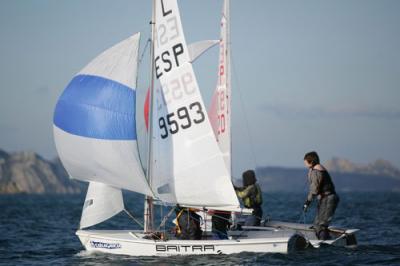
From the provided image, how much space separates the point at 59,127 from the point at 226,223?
A: 4519 mm

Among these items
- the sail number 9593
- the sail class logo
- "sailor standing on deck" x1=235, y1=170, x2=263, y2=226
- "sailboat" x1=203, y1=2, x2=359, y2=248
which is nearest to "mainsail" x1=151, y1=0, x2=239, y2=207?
the sail number 9593

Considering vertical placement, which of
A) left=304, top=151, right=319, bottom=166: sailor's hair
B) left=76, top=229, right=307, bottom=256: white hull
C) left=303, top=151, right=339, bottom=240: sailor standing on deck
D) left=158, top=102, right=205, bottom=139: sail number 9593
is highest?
left=158, top=102, right=205, bottom=139: sail number 9593

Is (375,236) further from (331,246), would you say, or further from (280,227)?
(331,246)

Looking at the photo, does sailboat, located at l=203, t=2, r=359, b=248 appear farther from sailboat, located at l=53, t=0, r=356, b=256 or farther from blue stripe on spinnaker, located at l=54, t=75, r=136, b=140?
blue stripe on spinnaker, located at l=54, t=75, r=136, b=140

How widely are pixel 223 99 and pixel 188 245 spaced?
20.7 ft

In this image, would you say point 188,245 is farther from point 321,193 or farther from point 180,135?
point 321,193

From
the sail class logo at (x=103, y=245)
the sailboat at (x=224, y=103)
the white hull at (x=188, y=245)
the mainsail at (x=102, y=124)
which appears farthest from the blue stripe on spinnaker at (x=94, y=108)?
the sailboat at (x=224, y=103)

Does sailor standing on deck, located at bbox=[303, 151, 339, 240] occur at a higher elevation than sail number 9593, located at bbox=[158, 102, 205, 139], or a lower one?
lower

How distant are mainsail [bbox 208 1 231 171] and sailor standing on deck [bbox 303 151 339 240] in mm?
4435

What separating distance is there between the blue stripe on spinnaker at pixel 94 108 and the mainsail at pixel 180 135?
81 centimetres

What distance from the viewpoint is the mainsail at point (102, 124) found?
16016mm

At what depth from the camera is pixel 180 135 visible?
16.5m

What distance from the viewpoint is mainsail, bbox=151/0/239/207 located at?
16.2 m

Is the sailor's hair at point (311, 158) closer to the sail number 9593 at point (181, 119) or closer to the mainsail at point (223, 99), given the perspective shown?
the sail number 9593 at point (181, 119)
